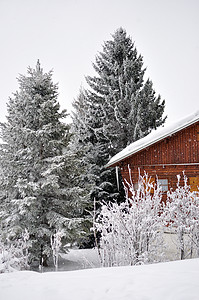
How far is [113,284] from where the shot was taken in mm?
4121

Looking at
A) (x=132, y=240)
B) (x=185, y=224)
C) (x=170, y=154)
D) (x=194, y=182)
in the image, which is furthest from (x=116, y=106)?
(x=132, y=240)

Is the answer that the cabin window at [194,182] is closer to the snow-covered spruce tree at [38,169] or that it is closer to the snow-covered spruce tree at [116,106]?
the snow-covered spruce tree at [116,106]

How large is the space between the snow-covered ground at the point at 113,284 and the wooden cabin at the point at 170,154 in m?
9.49

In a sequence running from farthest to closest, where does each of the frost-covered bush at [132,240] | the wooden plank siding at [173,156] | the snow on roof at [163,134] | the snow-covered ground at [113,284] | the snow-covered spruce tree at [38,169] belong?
the wooden plank siding at [173,156], the snow on roof at [163,134], the snow-covered spruce tree at [38,169], the frost-covered bush at [132,240], the snow-covered ground at [113,284]

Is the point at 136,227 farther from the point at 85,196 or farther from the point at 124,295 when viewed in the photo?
the point at 85,196

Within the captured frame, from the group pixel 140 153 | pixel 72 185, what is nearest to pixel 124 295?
pixel 72 185

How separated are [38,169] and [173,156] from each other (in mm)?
7188

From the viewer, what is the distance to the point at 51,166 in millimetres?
10602

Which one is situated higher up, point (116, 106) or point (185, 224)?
point (116, 106)

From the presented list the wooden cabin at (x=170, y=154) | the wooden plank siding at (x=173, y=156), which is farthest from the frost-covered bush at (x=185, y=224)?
the wooden plank siding at (x=173, y=156)

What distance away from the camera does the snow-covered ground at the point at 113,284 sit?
3.64 metres

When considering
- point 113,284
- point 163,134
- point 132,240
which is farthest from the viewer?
point 163,134

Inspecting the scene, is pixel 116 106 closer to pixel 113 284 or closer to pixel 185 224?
pixel 185 224

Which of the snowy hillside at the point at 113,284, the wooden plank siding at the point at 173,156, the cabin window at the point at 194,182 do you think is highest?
the wooden plank siding at the point at 173,156
